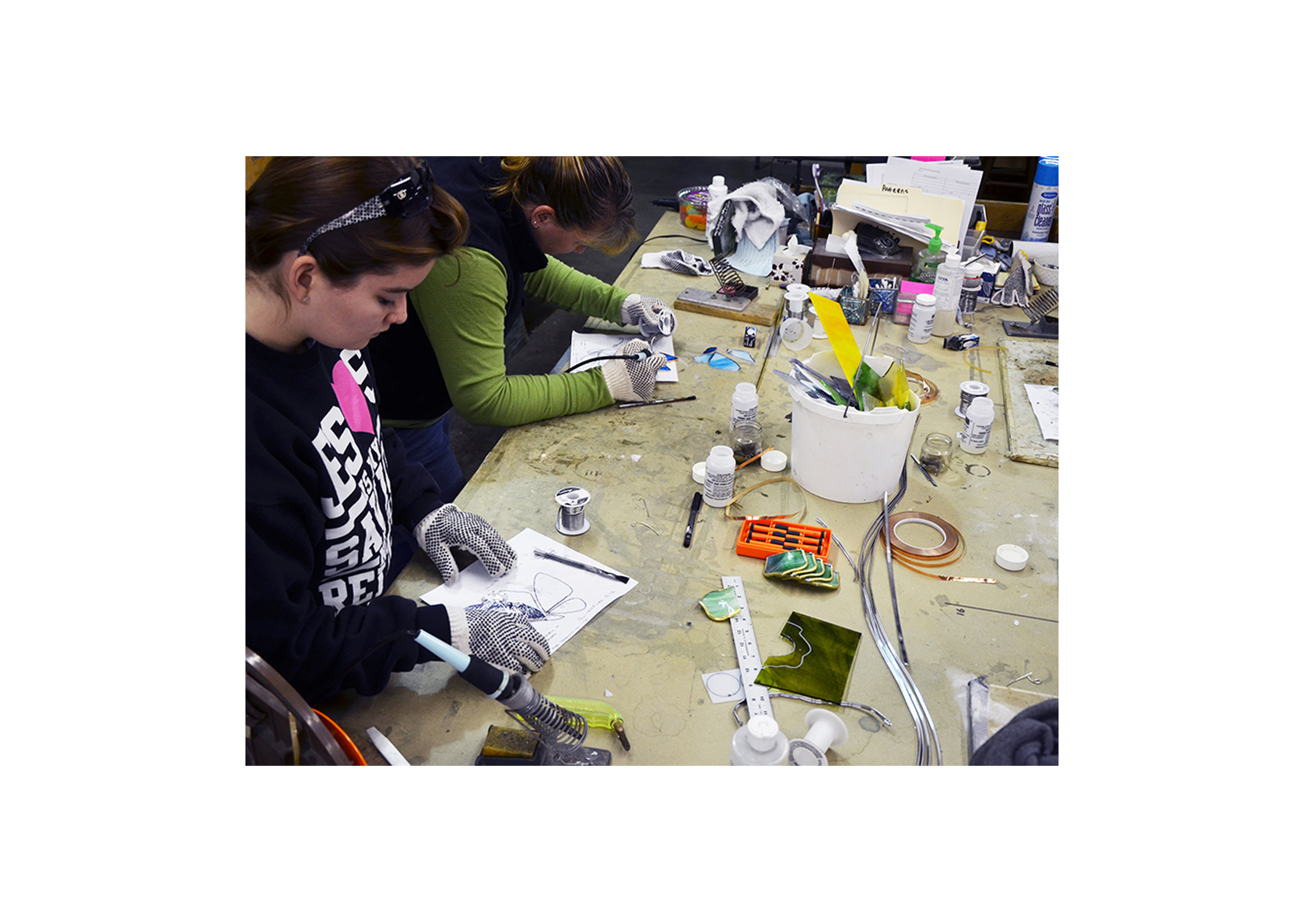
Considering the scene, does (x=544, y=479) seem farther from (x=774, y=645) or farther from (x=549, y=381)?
(x=774, y=645)

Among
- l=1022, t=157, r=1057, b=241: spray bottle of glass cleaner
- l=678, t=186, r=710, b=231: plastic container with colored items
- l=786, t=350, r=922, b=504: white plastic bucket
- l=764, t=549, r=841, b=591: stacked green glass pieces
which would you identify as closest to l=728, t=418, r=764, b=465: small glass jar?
l=786, t=350, r=922, b=504: white plastic bucket

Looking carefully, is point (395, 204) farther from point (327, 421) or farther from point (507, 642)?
point (507, 642)

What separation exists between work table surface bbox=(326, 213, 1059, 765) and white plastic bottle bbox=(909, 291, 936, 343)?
0.25 m

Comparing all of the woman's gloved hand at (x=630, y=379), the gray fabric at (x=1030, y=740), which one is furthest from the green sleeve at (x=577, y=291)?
the gray fabric at (x=1030, y=740)

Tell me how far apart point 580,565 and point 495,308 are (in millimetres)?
596

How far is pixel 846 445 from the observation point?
1.44 m

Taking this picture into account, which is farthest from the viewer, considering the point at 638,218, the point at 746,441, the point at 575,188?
the point at 638,218

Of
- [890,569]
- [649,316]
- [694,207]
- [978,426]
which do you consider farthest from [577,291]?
[890,569]

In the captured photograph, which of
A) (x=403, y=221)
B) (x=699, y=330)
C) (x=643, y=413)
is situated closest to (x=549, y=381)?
(x=643, y=413)

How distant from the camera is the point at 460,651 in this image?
3.64 ft

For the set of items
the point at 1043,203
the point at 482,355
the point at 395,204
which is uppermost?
the point at 1043,203

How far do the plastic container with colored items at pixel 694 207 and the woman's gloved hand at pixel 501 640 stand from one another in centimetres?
209

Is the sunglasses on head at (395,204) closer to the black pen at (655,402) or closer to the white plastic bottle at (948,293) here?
the black pen at (655,402)
